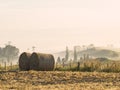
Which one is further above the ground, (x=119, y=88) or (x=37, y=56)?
(x=37, y=56)

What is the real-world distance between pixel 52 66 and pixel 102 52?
452 feet

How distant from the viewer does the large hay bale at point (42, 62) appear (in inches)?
1154

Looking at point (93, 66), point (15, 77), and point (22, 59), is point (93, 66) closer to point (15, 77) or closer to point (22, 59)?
point (22, 59)

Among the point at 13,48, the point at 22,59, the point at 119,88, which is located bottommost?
the point at 119,88

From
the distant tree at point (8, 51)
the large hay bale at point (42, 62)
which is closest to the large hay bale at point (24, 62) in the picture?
the large hay bale at point (42, 62)

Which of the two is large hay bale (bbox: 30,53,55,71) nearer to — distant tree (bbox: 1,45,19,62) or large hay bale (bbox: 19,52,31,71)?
large hay bale (bbox: 19,52,31,71)

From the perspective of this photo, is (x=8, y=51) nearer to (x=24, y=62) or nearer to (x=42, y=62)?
(x=24, y=62)

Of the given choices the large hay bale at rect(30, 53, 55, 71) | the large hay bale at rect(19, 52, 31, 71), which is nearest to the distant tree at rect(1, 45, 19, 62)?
the large hay bale at rect(19, 52, 31, 71)

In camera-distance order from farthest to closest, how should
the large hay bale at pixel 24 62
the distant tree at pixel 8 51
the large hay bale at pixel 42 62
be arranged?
the distant tree at pixel 8 51, the large hay bale at pixel 24 62, the large hay bale at pixel 42 62

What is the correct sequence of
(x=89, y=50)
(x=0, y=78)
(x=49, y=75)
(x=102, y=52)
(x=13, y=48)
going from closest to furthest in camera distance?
1. (x=0, y=78)
2. (x=49, y=75)
3. (x=13, y=48)
4. (x=102, y=52)
5. (x=89, y=50)

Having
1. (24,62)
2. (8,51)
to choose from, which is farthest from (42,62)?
(8,51)

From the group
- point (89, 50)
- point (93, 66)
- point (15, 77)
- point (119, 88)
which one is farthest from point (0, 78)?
point (89, 50)

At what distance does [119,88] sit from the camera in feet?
57.1

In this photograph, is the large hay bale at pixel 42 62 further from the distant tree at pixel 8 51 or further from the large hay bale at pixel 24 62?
the distant tree at pixel 8 51
